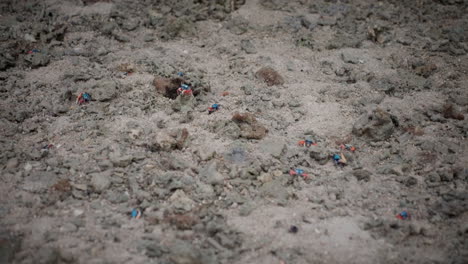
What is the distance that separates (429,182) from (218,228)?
178 cm

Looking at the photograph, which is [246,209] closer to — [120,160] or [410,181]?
[120,160]

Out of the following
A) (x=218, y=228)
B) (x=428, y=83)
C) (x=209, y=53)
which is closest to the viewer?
(x=218, y=228)

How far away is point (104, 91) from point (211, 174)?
158 centimetres

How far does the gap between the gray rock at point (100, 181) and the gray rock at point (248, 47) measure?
2455mm

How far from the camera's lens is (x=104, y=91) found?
163 inches

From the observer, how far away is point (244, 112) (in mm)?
4074

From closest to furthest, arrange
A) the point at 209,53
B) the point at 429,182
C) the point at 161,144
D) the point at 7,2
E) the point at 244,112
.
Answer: the point at 429,182 → the point at 161,144 → the point at 244,112 → the point at 209,53 → the point at 7,2

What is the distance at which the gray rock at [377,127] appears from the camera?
377 centimetres

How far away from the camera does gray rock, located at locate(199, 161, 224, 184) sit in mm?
3320

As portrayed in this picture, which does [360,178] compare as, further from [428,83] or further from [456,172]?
[428,83]

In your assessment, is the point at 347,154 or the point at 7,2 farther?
the point at 7,2

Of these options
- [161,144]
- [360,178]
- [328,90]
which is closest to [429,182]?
[360,178]

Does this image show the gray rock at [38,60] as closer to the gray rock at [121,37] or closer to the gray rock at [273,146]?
the gray rock at [121,37]

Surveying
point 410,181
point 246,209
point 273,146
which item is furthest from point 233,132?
point 410,181
